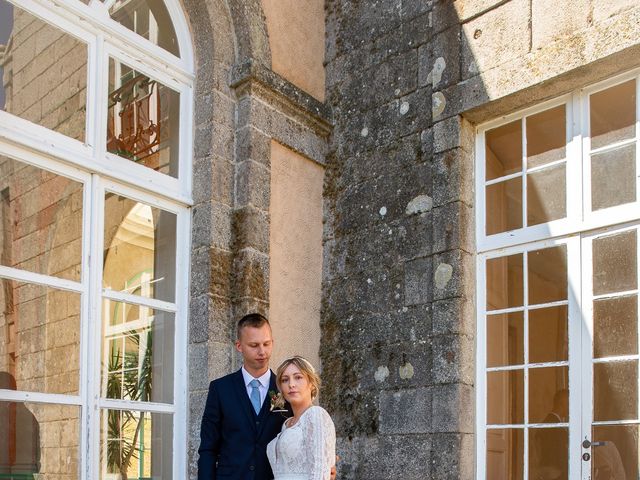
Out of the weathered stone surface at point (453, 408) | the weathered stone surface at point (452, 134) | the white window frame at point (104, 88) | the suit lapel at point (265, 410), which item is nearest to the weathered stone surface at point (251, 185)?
the white window frame at point (104, 88)

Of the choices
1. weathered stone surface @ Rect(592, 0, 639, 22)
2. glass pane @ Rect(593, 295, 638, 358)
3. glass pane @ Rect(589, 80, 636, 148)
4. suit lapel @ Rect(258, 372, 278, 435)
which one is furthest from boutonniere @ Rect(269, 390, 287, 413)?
weathered stone surface @ Rect(592, 0, 639, 22)

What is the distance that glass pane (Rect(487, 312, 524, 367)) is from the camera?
4387mm

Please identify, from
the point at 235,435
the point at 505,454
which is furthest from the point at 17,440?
the point at 505,454

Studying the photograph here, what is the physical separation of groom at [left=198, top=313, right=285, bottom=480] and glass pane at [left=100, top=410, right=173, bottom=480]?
710 millimetres

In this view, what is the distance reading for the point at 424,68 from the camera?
491 cm

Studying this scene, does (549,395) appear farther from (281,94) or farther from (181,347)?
(281,94)

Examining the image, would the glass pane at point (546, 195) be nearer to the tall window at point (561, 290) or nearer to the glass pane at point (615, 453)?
the tall window at point (561, 290)

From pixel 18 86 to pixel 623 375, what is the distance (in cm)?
328

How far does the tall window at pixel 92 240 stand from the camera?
388 centimetres

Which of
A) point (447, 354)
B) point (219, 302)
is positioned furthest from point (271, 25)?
point (447, 354)

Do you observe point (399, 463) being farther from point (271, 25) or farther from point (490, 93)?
point (271, 25)

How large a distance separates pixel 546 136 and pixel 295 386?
2.07 m

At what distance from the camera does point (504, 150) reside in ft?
15.4

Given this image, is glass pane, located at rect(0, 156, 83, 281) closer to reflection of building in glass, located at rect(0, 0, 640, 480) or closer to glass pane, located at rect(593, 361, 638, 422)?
reflection of building in glass, located at rect(0, 0, 640, 480)
